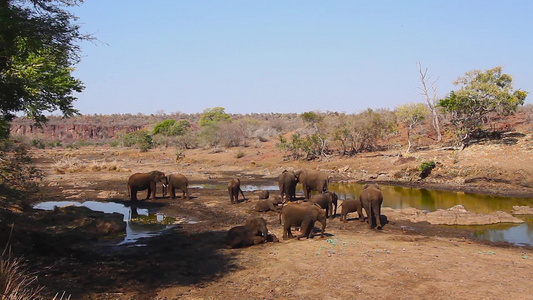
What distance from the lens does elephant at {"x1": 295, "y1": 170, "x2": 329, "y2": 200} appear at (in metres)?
20.0

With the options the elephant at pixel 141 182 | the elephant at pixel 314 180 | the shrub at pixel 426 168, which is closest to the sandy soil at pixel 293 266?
the elephant at pixel 141 182

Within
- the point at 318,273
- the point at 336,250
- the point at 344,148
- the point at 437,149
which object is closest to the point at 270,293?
the point at 318,273

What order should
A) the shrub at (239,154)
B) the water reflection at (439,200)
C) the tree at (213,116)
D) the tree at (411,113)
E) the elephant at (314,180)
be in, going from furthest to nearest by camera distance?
the tree at (213,116)
the shrub at (239,154)
the tree at (411,113)
the water reflection at (439,200)
the elephant at (314,180)

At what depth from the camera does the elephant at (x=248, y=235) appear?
12133 millimetres

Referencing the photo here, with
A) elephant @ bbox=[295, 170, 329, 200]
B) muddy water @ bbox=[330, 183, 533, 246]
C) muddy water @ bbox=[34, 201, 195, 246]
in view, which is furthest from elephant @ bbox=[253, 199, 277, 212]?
muddy water @ bbox=[330, 183, 533, 246]

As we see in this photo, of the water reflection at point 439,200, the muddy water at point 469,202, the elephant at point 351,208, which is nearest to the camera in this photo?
the muddy water at point 469,202

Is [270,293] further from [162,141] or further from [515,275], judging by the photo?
[162,141]

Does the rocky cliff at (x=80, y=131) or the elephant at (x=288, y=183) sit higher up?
the rocky cliff at (x=80, y=131)

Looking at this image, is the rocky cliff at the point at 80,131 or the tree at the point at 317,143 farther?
the rocky cliff at the point at 80,131

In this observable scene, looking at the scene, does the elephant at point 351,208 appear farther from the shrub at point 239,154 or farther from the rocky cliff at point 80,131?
the rocky cliff at point 80,131

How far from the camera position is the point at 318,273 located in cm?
930

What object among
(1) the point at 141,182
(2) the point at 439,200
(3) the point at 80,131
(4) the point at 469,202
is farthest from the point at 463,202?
(3) the point at 80,131

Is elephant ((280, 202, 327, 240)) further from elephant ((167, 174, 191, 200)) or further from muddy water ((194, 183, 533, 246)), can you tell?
elephant ((167, 174, 191, 200))

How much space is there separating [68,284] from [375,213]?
10314 mm
